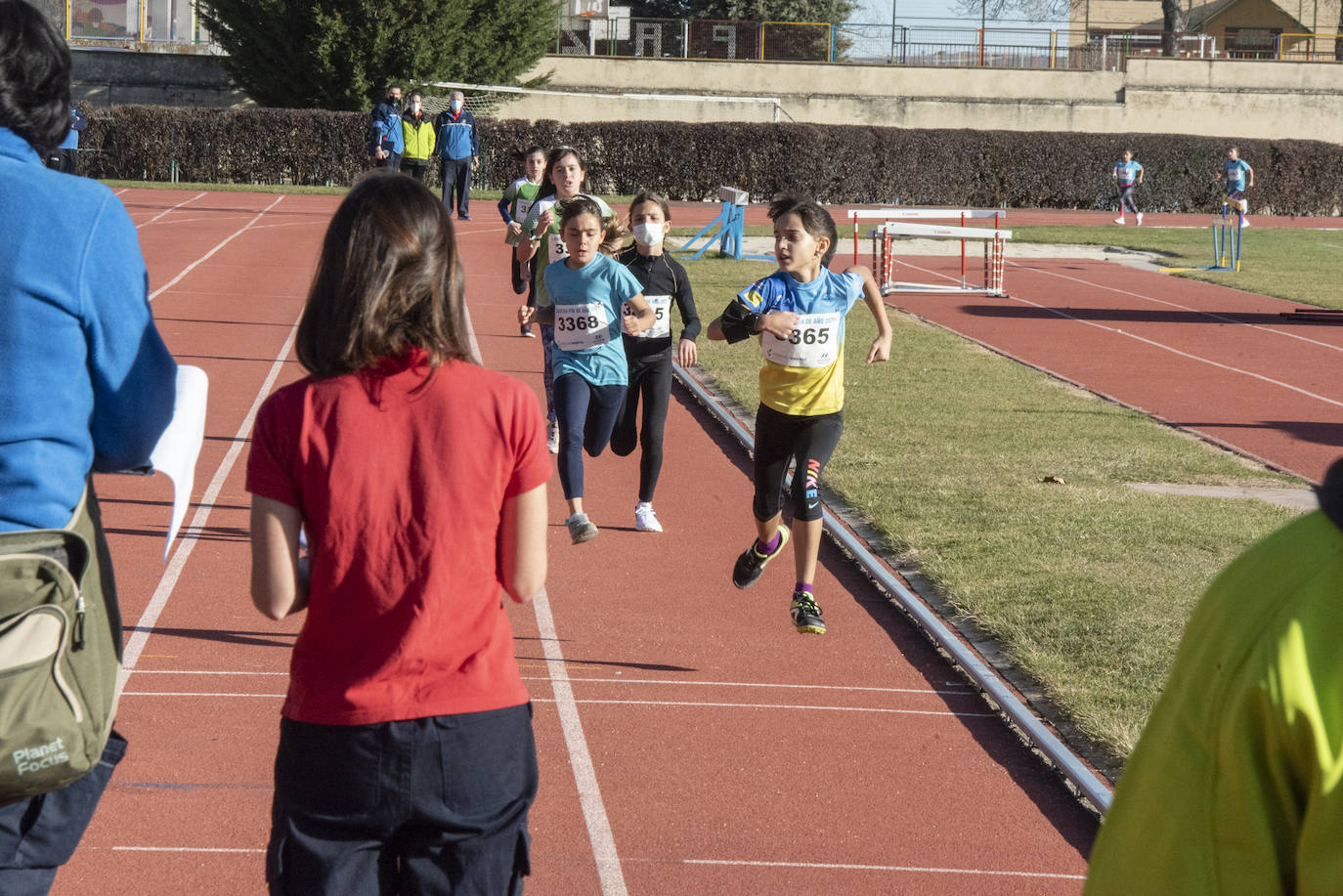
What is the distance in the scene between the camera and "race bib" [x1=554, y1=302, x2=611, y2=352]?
802 cm

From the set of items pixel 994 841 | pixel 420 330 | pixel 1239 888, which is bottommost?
pixel 994 841

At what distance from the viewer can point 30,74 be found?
2412 mm

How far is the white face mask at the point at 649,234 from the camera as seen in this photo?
336 inches

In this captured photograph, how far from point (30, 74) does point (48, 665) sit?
95cm

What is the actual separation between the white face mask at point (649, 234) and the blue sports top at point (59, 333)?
622 centimetres

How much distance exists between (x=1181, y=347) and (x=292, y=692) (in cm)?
1649

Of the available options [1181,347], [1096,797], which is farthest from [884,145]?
[1096,797]

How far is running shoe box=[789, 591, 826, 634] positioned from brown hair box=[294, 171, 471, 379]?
166 inches

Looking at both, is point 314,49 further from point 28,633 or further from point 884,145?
point 28,633

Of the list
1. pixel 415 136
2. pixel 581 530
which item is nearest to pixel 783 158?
pixel 415 136

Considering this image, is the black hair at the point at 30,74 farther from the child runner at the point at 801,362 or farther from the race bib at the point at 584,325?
the race bib at the point at 584,325

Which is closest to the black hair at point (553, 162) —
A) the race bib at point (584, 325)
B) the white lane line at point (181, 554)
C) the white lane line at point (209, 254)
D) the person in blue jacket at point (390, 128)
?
the race bib at point (584, 325)

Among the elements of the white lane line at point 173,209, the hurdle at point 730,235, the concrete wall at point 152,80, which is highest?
the concrete wall at point 152,80

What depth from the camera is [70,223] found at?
2.33 meters
